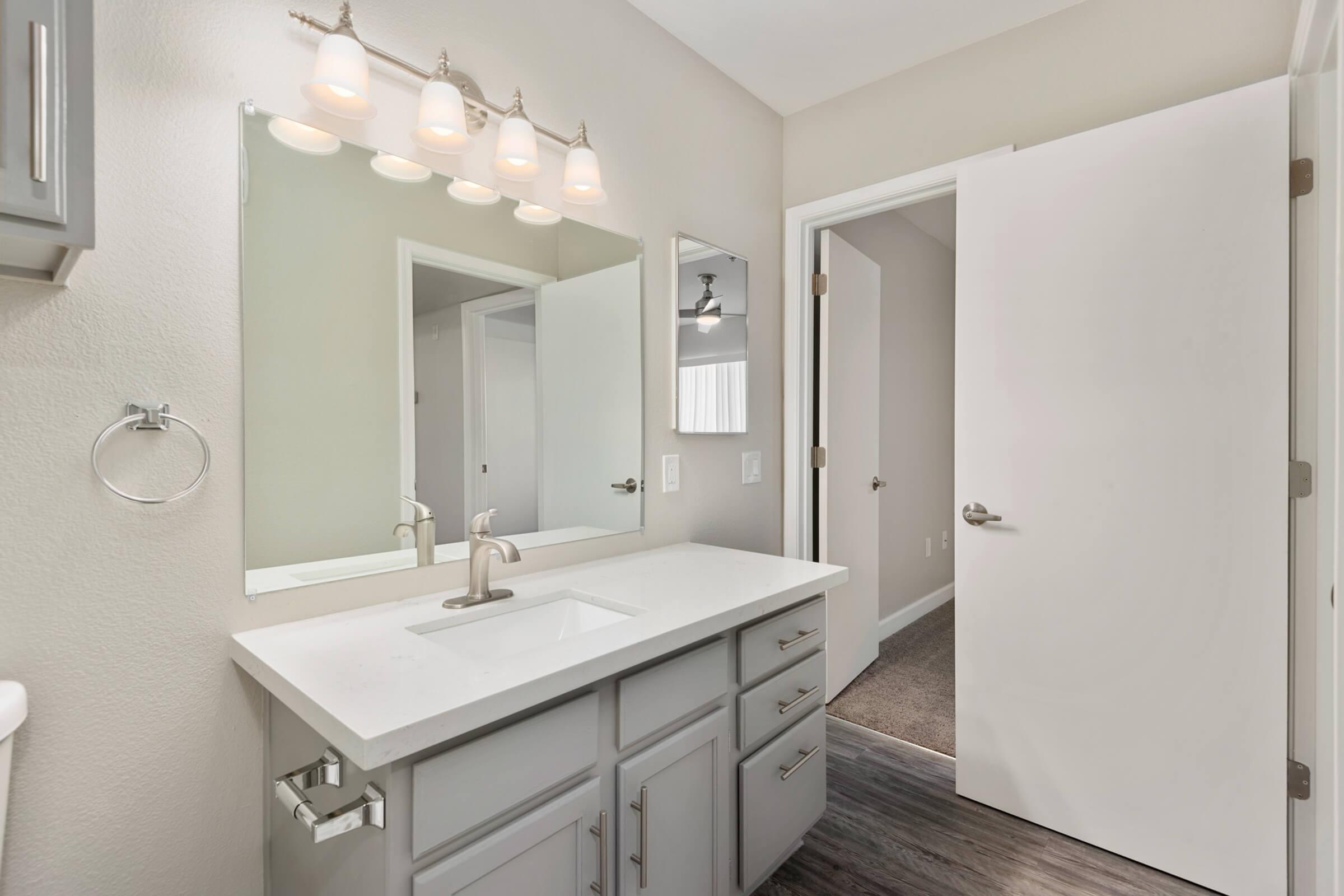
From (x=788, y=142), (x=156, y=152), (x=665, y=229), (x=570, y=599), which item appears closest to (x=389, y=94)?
(x=156, y=152)

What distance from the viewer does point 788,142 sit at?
257 centimetres

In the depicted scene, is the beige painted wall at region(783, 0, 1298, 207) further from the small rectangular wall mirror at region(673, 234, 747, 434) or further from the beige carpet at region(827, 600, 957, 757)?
the beige carpet at region(827, 600, 957, 757)

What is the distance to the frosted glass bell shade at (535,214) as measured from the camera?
1590 mm

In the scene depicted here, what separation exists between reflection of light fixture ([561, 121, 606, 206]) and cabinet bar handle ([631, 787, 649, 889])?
142 cm

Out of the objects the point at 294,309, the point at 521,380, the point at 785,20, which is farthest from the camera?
the point at 785,20

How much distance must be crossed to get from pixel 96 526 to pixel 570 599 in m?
0.87

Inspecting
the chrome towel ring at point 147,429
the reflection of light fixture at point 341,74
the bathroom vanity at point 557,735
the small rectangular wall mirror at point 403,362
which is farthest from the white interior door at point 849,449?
the chrome towel ring at point 147,429

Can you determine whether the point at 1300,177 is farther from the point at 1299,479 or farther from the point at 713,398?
the point at 713,398

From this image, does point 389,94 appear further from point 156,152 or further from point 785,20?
point 785,20

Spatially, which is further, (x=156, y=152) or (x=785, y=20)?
(x=785, y=20)

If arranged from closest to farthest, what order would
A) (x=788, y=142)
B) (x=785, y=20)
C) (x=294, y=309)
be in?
(x=294, y=309) < (x=785, y=20) < (x=788, y=142)

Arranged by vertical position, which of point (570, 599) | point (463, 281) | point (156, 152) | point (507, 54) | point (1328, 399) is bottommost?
point (570, 599)

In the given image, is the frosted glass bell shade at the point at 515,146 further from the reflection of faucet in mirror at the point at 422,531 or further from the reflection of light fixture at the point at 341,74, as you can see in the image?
the reflection of faucet in mirror at the point at 422,531

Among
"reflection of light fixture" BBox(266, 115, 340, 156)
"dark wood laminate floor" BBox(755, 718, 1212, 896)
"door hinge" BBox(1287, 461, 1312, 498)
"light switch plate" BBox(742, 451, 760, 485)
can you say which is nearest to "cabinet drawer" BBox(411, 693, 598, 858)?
"dark wood laminate floor" BBox(755, 718, 1212, 896)
